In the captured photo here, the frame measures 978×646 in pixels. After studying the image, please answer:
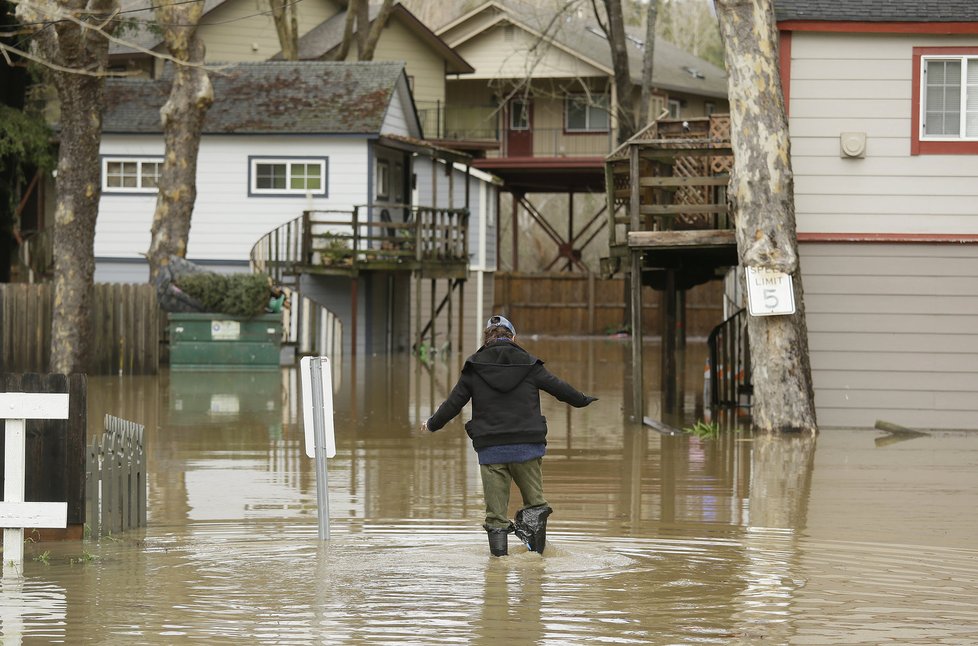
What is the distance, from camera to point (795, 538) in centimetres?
991

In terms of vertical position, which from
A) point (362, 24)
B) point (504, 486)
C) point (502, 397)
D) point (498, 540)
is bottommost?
point (498, 540)

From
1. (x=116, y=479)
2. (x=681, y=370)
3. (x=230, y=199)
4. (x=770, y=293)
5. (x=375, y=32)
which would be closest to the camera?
(x=116, y=479)

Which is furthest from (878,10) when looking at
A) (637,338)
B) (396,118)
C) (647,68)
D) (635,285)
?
(647,68)

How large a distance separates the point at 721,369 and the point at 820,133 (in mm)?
3899

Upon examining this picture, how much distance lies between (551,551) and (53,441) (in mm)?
3206

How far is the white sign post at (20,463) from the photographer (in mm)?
8680

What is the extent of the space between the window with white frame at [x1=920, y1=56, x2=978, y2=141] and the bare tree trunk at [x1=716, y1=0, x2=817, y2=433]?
7.14ft

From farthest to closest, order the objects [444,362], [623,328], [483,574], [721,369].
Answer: [623,328] → [444,362] → [721,369] → [483,574]

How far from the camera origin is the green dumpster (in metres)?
26.2

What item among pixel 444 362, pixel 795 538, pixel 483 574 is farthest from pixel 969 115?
pixel 444 362

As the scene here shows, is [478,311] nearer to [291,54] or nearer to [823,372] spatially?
[291,54]

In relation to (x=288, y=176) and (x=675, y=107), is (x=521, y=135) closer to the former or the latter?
(x=675, y=107)

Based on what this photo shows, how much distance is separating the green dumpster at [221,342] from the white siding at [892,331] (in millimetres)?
11854

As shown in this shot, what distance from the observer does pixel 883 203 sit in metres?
17.3
